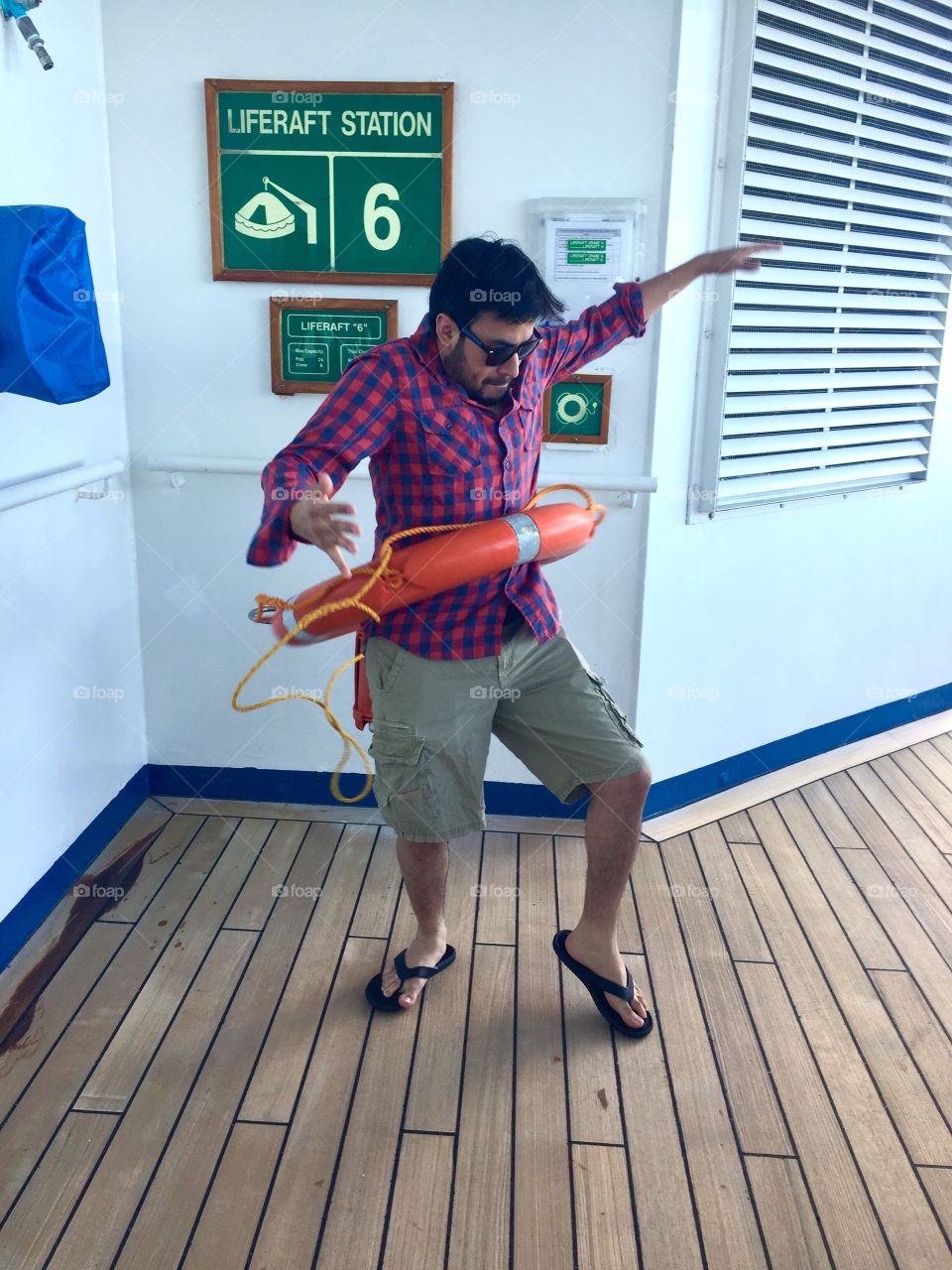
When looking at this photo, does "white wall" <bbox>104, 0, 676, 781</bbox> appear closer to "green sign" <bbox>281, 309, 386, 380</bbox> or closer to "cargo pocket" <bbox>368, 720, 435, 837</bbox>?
"green sign" <bbox>281, 309, 386, 380</bbox>

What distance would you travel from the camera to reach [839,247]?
9.41 ft

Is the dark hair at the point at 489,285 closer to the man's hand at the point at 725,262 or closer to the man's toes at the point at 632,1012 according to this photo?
the man's hand at the point at 725,262

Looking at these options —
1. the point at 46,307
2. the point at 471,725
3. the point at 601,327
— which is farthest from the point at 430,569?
the point at 46,307

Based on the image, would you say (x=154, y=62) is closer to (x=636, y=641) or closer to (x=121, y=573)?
(x=121, y=573)

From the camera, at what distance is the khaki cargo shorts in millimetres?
1832

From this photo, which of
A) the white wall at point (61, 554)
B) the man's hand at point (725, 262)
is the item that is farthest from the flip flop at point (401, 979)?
the man's hand at point (725, 262)

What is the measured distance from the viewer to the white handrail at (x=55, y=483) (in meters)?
1.98

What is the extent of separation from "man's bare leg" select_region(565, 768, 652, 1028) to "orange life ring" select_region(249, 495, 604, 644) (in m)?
0.44

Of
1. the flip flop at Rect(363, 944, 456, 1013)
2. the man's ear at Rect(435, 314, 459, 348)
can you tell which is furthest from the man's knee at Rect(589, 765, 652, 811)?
the man's ear at Rect(435, 314, 459, 348)

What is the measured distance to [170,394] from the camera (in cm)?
260

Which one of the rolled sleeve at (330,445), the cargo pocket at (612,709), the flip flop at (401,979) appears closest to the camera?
the rolled sleeve at (330,445)

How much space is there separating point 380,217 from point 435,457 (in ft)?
3.27

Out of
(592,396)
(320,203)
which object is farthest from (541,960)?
(320,203)

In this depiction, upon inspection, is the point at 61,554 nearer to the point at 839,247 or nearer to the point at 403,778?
the point at 403,778
